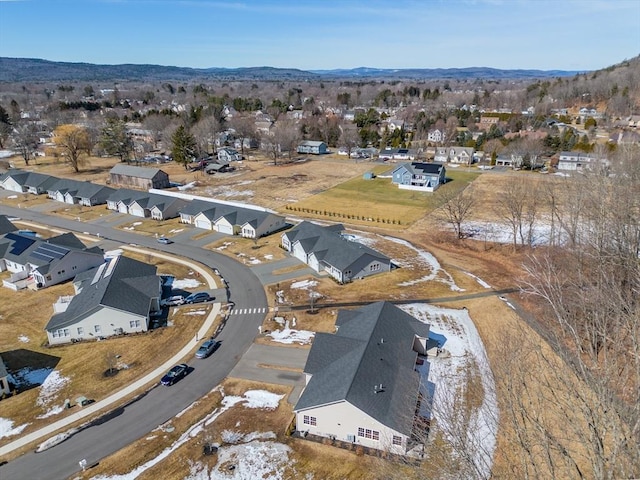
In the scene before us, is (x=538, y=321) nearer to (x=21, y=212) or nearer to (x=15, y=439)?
(x=15, y=439)

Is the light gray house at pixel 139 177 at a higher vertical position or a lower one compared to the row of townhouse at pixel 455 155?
lower

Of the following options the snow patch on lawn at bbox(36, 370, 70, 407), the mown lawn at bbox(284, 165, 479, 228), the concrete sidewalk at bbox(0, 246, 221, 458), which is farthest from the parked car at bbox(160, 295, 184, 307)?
the mown lawn at bbox(284, 165, 479, 228)

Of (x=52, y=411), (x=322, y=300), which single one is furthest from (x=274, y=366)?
(x=52, y=411)

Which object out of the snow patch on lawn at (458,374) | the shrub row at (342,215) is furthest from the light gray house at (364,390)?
the shrub row at (342,215)

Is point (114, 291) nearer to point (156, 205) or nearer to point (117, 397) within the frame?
point (117, 397)

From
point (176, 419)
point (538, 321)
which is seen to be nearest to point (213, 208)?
point (176, 419)

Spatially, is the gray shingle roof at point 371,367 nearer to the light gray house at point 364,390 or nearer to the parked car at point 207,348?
the light gray house at point 364,390
